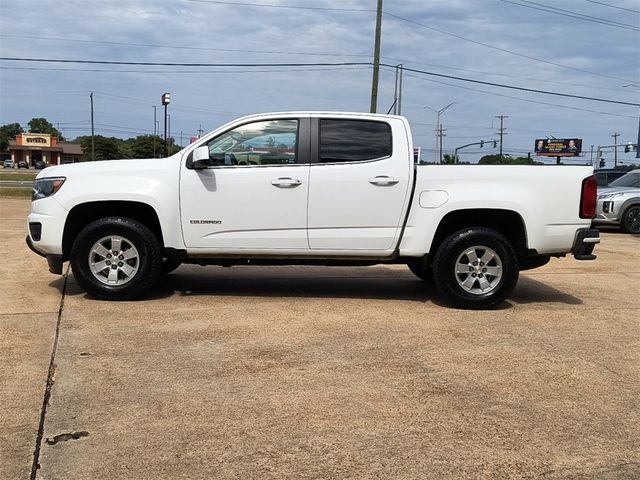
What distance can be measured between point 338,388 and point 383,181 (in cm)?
270

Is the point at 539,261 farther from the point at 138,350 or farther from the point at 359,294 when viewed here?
the point at 138,350

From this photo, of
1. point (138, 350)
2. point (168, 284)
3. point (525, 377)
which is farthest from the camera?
point (168, 284)

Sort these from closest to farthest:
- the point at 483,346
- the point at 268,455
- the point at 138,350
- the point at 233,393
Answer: the point at 268,455 < the point at 233,393 < the point at 138,350 < the point at 483,346

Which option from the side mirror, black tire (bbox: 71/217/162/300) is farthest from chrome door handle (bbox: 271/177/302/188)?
black tire (bbox: 71/217/162/300)

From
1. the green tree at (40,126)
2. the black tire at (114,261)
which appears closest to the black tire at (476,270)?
the black tire at (114,261)

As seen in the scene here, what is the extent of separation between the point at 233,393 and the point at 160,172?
120 inches

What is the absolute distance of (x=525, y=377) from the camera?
442 centimetres

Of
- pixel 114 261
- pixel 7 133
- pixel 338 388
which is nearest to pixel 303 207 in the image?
pixel 114 261

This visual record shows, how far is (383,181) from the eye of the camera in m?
6.27

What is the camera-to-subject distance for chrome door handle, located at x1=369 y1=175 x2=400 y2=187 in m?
6.27

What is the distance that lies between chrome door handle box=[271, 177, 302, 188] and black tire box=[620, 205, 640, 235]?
1155 centimetres

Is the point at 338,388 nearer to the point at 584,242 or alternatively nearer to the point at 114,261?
the point at 114,261

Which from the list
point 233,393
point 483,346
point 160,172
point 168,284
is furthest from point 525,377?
point 168,284

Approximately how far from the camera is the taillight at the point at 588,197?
20.7 ft
